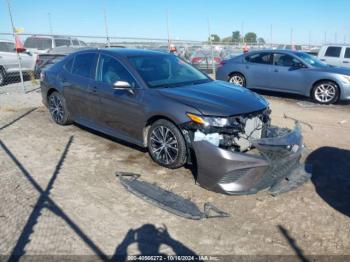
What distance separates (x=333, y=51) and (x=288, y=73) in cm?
551

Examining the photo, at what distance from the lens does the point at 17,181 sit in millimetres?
4742

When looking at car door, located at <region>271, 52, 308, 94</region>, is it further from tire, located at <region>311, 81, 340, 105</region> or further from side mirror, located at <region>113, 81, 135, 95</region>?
side mirror, located at <region>113, 81, 135, 95</region>

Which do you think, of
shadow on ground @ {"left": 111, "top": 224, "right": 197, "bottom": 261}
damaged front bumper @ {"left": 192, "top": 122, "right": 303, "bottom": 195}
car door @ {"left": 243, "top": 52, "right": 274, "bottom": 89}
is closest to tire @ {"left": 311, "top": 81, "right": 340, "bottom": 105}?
car door @ {"left": 243, "top": 52, "right": 274, "bottom": 89}

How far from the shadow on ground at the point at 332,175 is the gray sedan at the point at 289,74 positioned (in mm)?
4592

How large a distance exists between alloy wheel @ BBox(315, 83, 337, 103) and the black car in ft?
18.3

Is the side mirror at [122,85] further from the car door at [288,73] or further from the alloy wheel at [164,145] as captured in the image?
the car door at [288,73]

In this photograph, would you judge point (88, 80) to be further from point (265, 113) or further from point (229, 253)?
point (229, 253)

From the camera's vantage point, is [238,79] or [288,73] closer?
[288,73]

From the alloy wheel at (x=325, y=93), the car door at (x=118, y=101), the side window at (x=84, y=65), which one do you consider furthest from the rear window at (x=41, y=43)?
the alloy wheel at (x=325, y=93)

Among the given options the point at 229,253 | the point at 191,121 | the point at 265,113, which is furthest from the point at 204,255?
the point at 265,113

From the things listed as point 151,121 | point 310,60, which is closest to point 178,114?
point 151,121

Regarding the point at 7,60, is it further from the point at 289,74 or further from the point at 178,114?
the point at 178,114

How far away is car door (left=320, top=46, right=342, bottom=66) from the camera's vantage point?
14852 millimetres

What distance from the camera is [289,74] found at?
10.8 meters
